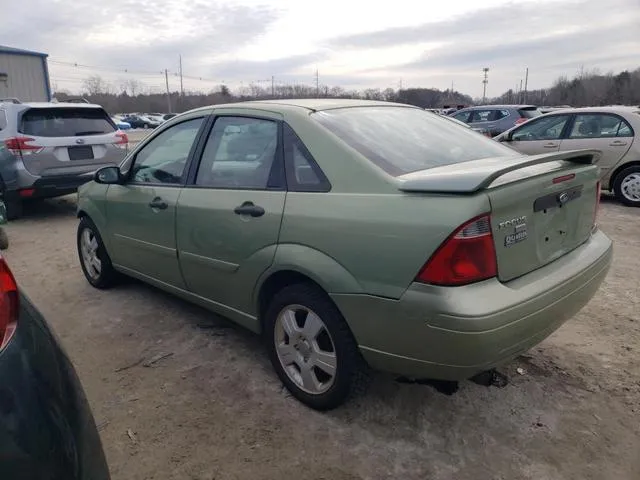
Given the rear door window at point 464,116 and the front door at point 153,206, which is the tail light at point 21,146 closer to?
the front door at point 153,206

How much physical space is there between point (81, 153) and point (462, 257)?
6997mm

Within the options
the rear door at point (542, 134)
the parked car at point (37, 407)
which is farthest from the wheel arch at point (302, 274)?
the rear door at point (542, 134)

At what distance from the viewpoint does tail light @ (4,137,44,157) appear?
282 inches

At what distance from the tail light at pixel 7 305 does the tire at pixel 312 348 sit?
142cm

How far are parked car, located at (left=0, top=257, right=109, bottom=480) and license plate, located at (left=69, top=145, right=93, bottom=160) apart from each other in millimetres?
6699

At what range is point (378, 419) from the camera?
2.69 meters

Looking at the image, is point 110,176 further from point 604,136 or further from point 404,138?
point 604,136

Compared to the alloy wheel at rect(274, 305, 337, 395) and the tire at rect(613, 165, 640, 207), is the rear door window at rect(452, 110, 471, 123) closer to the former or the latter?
the tire at rect(613, 165, 640, 207)

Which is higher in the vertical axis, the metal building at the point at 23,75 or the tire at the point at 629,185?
the metal building at the point at 23,75

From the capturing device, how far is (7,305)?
1366mm

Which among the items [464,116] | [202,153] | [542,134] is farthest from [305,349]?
[464,116]

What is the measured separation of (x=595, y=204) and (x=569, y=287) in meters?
0.69

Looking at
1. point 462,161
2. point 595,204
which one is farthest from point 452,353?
point 595,204

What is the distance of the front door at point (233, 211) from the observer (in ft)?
9.23
